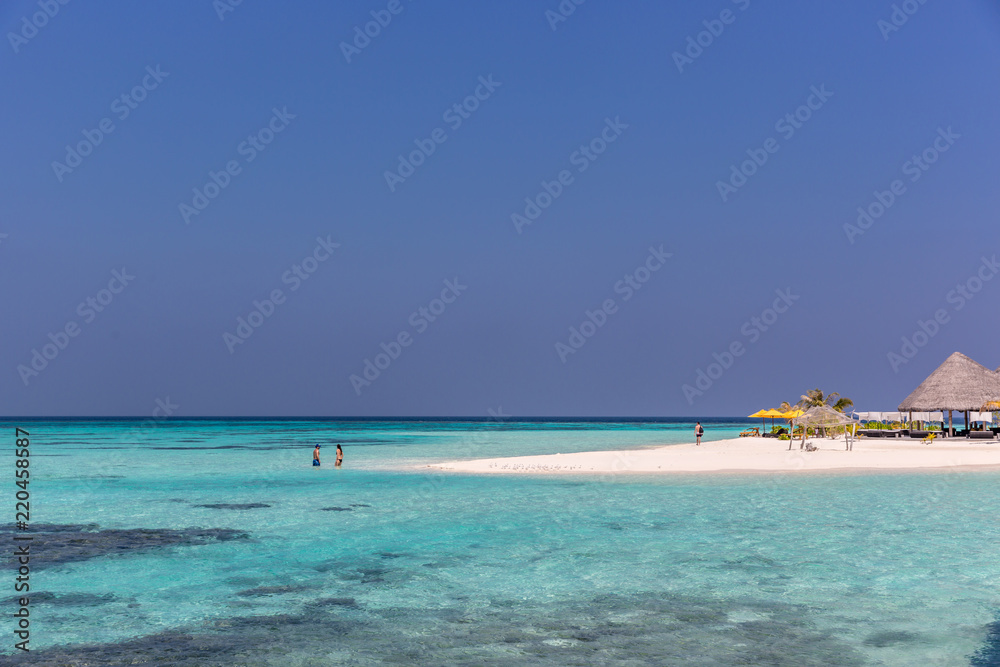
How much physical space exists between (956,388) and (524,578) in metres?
49.1

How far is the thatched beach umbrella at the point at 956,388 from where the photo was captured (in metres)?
52.0

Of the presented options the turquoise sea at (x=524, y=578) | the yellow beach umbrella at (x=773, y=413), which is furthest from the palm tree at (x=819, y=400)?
the turquoise sea at (x=524, y=578)

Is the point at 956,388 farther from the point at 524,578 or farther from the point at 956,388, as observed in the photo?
the point at 524,578

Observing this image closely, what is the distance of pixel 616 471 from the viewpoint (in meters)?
35.8

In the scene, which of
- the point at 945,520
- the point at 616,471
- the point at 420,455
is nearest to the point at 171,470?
the point at 420,455

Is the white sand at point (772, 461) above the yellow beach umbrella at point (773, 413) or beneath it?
beneath

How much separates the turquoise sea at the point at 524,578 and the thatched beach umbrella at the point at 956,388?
27090 millimetres

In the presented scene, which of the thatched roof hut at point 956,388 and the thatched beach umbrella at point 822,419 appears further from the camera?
the thatched roof hut at point 956,388

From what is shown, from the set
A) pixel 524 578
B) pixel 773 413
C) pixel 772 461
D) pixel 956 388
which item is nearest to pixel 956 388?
pixel 956 388

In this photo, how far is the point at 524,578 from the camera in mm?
14336

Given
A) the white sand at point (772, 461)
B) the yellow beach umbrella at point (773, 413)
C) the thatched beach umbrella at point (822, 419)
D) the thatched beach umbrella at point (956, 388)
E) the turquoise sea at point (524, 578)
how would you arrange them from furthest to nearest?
the yellow beach umbrella at point (773, 413) → the thatched beach umbrella at point (956, 388) → the thatched beach umbrella at point (822, 419) → the white sand at point (772, 461) → the turquoise sea at point (524, 578)

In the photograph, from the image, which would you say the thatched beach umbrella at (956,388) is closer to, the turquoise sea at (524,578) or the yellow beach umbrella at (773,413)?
the yellow beach umbrella at (773,413)

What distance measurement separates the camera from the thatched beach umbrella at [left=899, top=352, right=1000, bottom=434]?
171 feet

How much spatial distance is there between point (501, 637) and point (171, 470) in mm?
35486
